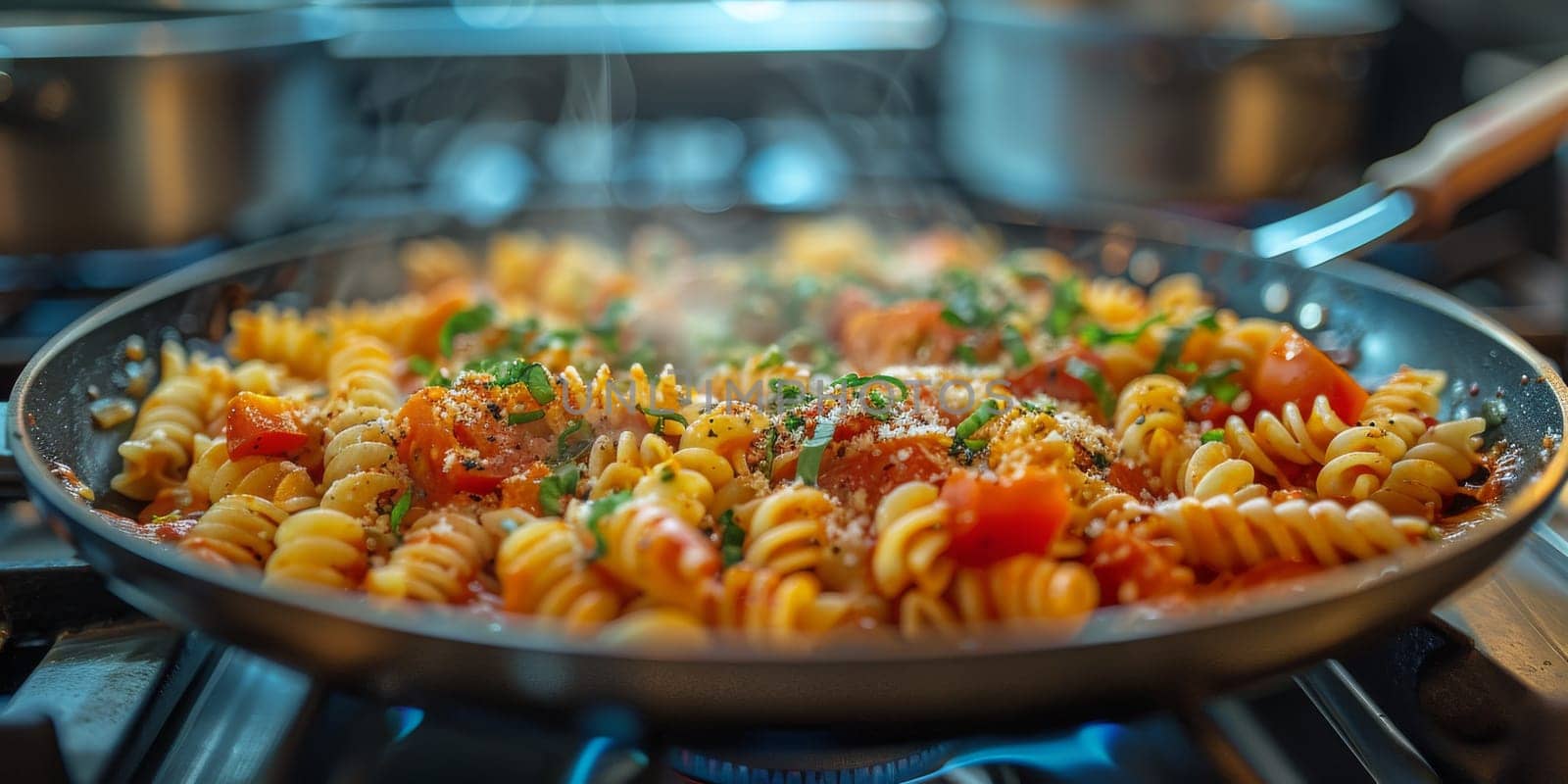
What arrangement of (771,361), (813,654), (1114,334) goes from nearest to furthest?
1. (813,654)
2. (771,361)
3. (1114,334)

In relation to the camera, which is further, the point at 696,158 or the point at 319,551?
the point at 696,158

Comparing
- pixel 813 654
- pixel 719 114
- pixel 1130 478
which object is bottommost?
pixel 813 654

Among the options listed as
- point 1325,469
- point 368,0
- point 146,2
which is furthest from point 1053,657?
point 368,0

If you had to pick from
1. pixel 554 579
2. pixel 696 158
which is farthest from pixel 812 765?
pixel 696 158

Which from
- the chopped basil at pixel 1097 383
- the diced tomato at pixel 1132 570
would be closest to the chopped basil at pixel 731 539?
the diced tomato at pixel 1132 570

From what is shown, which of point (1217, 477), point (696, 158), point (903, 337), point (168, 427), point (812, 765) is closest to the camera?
point (812, 765)

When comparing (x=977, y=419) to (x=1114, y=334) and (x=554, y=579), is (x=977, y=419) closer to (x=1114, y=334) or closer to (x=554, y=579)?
(x=1114, y=334)
